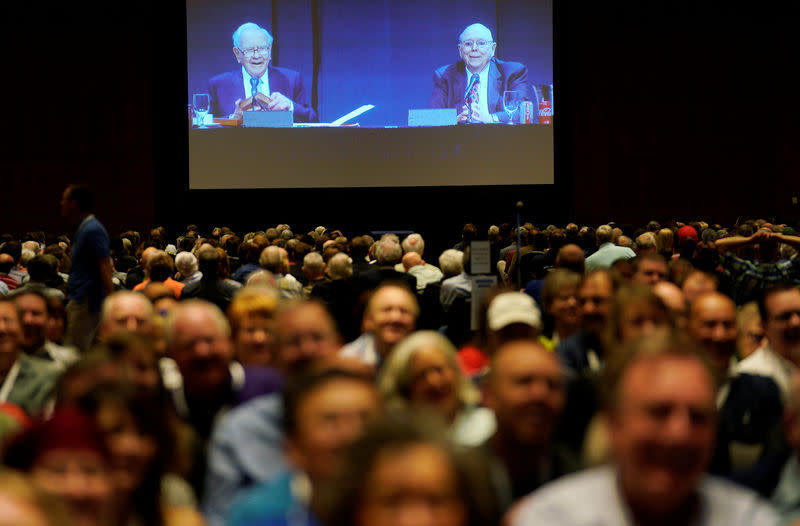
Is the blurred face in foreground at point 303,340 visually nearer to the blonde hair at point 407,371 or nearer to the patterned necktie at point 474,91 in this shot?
the blonde hair at point 407,371

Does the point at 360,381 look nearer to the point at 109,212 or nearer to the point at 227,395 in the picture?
the point at 227,395

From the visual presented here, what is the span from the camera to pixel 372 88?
18453 mm

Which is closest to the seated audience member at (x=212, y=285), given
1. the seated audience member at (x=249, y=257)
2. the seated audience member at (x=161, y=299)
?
the seated audience member at (x=161, y=299)

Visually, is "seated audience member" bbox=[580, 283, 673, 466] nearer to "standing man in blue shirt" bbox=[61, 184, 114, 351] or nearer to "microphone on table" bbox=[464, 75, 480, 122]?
"standing man in blue shirt" bbox=[61, 184, 114, 351]

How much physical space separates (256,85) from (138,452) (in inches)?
→ 627

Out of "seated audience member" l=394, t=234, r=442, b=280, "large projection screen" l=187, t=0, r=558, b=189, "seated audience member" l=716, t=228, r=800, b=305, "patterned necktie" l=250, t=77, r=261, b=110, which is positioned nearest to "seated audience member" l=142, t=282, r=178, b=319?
"seated audience member" l=394, t=234, r=442, b=280

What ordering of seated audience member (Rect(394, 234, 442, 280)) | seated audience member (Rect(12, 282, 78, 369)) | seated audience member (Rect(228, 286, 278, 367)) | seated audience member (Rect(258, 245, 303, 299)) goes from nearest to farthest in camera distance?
seated audience member (Rect(228, 286, 278, 367)) → seated audience member (Rect(12, 282, 78, 369)) → seated audience member (Rect(258, 245, 303, 299)) → seated audience member (Rect(394, 234, 442, 280))

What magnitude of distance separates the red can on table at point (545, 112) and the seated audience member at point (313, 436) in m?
16.9

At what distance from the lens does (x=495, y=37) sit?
1855 centimetres

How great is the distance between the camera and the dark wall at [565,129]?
20.0 m

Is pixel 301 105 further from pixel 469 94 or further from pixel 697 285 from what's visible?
pixel 697 285

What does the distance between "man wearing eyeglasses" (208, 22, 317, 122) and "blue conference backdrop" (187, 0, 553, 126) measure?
15 centimetres

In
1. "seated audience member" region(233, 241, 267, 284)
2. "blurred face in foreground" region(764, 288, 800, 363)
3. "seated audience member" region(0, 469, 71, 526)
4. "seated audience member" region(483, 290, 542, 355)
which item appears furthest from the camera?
"seated audience member" region(233, 241, 267, 284)

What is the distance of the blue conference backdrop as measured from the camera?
60.3ft
